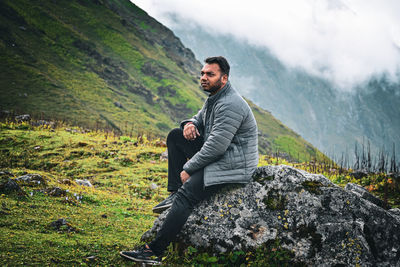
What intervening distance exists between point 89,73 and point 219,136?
186ft

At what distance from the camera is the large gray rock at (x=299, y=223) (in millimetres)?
4473

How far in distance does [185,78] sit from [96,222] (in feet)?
262

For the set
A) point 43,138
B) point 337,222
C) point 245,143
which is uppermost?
point 245,143

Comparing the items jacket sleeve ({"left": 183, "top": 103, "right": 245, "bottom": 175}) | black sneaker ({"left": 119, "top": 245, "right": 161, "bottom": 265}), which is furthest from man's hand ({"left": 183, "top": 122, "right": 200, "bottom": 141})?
black sneaker ({"left": 119, "top": 245, "right": 161, "bottom": 265})

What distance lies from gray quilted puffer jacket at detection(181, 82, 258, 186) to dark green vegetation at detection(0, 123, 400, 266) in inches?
31.6

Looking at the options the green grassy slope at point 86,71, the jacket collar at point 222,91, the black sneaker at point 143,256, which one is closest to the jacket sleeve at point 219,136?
the jacket collar at point 222,91

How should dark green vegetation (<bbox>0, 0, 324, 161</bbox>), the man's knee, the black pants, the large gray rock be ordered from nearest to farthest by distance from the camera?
the large gray rock
the black pants
the man's knee
dark green vegetation (<bbox>0, 0, 324, 161</bbox>)

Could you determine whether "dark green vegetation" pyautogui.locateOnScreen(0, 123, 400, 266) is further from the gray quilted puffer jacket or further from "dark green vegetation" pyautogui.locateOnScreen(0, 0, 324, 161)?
"dark green vegetation" pyautogui.locateOnScreen(0, 0, 324, 161)

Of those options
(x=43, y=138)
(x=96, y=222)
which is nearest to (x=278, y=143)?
(x=43, y=138)

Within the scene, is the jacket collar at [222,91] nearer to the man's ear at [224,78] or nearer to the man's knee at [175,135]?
the man's ear at [224,78]

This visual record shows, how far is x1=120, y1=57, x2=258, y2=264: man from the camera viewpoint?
4.84m

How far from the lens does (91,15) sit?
7300 cm

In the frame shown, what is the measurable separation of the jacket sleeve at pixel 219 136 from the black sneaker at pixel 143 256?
4.93 feet

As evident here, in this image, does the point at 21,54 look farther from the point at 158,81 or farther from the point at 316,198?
the point at 316,198
